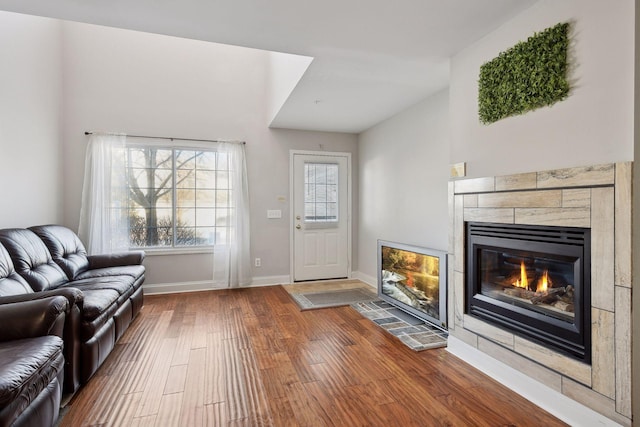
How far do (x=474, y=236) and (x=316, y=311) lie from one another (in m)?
2.01

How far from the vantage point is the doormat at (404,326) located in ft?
9.29

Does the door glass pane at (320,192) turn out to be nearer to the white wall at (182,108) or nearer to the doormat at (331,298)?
the white wall at (182,108)

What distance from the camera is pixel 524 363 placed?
6.67 ft

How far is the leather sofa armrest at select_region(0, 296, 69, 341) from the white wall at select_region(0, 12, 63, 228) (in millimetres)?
1792

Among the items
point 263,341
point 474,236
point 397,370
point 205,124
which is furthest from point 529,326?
point 205,124

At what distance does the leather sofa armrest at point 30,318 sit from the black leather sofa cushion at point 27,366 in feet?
0.14

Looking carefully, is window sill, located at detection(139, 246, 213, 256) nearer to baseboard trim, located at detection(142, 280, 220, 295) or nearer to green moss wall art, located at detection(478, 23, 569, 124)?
baseboard trim, located at detection(142, 280, 220, 295)

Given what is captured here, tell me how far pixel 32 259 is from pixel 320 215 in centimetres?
352

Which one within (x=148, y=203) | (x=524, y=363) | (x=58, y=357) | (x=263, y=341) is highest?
(x=148, y=203)

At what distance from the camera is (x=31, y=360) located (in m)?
1.47

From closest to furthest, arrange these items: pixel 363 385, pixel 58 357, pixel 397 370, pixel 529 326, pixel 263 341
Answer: pixel 58 357
pixel 529 326
pixel 363 385
pixel 397 370
pixel 263 341

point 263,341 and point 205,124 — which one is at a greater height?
point 205,124

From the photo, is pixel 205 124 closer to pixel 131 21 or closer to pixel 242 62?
pixel 242 62

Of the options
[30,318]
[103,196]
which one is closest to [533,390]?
[30,318]
